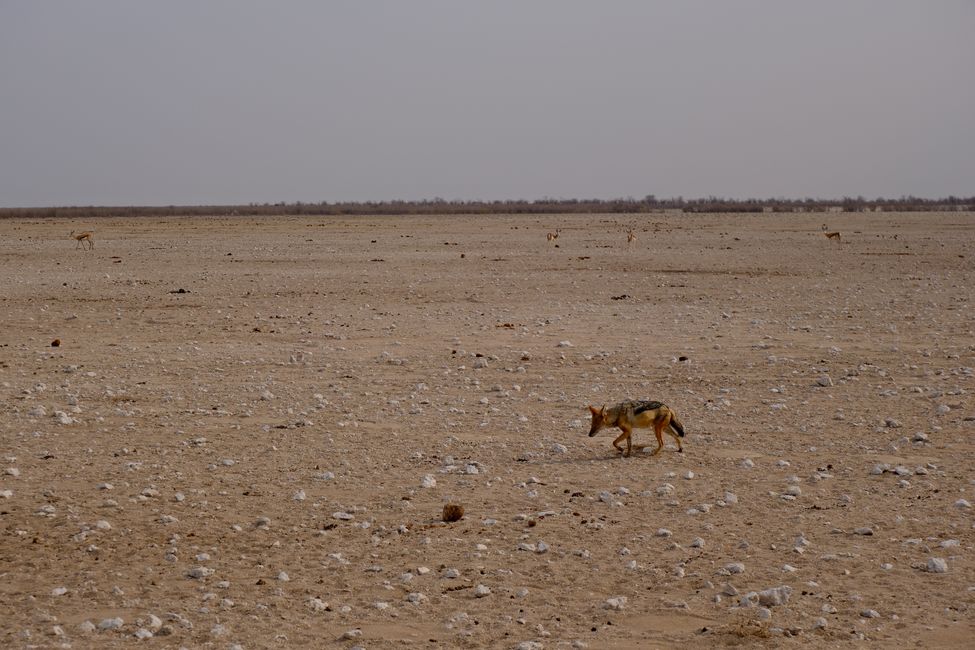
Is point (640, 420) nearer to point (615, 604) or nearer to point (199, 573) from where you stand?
point (615, 604)

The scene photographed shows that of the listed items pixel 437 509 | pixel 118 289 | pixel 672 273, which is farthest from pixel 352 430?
pixel 672 273

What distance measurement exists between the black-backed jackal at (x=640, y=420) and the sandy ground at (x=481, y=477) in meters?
0.24

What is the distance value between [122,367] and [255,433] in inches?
164

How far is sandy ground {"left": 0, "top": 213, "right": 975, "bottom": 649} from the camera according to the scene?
20.4ft

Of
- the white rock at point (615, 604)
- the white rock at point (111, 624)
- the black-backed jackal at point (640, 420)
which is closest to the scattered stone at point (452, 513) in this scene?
the white rock at point (615, 604)

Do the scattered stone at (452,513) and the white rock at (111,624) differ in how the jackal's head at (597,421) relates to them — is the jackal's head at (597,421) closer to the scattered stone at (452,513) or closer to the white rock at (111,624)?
the scattered stone at (452,513)

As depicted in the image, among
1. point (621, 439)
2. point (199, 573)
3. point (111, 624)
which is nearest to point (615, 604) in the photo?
point (199, 573)

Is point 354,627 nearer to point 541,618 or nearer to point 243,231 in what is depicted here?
point 541,618

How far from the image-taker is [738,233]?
48125 mm

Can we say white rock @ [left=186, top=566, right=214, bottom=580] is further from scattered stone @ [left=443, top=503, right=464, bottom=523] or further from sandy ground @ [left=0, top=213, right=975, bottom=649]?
scattered stone @ [left=443, top=503, right=464, bottom=523]

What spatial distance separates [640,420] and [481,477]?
1.44 m

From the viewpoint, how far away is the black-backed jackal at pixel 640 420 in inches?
364

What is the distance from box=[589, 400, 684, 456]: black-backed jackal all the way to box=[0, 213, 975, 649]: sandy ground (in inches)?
9.5

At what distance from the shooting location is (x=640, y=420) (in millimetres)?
9258
